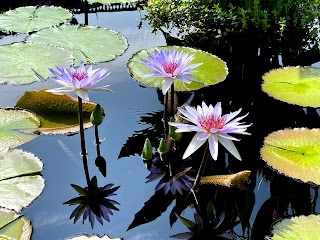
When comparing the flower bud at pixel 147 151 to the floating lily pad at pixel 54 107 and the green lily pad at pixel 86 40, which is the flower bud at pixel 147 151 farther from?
the green lily pad at pixel 86 40

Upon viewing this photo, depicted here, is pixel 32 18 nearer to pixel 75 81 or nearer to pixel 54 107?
pixel 54 107

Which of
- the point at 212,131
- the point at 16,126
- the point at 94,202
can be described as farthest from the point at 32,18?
the point at 212,131

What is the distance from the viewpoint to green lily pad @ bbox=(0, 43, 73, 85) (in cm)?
306

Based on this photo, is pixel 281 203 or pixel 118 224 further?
pixel 281 203

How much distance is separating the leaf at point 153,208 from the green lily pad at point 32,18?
7.12 ft

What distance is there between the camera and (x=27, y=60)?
3.20 meters

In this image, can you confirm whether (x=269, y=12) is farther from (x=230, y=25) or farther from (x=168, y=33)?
(x=168, y=33)

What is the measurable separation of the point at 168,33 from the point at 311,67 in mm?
1214

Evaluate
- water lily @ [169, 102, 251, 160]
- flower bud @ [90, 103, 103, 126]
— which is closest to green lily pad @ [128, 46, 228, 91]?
flower bud @ [90, 103, 103, 126]

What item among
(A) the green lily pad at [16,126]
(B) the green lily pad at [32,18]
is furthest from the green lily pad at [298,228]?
(B) the green lily pad at [32,18]

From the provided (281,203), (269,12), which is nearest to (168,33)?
(269,12)

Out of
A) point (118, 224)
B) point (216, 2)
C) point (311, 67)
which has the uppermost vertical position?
point (216, 2)

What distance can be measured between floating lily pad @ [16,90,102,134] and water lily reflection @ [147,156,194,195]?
506 millimetres

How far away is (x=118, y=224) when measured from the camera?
6.61 feet
